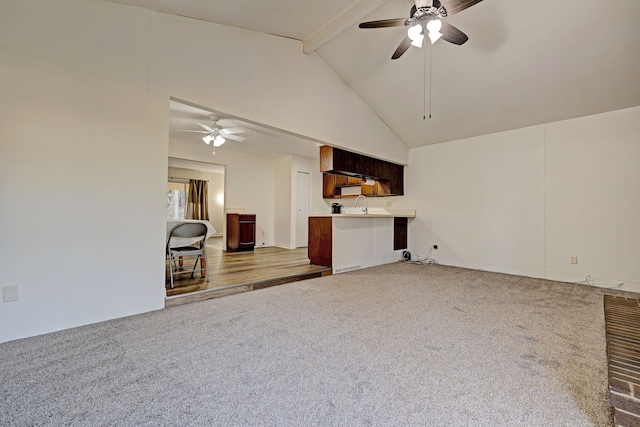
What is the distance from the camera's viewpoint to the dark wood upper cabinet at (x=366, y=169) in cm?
468

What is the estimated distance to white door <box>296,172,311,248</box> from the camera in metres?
7.57

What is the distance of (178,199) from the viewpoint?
10.2 metres

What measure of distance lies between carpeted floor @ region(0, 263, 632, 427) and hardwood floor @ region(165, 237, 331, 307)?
0.25 metres

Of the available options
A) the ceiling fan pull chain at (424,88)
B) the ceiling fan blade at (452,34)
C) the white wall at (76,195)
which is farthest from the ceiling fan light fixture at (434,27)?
the white wall at (76,195)

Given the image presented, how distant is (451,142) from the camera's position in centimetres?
538

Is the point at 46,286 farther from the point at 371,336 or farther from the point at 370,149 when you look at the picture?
the point at 370,149

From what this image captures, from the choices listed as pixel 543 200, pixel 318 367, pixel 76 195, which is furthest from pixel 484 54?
pixel 76 195

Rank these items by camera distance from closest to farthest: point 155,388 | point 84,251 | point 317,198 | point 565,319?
1. point 155,388
2. point 84,251
3. point 565,319
4. point 317,198

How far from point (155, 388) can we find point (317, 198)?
6873 mm

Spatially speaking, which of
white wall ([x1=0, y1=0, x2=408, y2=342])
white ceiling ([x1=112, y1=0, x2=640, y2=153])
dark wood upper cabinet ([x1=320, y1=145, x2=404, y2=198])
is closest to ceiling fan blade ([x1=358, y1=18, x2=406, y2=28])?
white ceiling ([x1=112, y1=0, x2=640, y2=153])

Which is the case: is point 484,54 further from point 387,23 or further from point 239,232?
point 239,232

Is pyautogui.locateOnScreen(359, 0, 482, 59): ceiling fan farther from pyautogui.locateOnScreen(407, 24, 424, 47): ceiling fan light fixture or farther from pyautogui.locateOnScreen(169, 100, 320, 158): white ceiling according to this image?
pyautogui.locateOnScreen(169, 100, 320, 158): white ceiling

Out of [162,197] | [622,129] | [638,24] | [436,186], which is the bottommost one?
[162,197]

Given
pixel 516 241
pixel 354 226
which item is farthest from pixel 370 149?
pixel 516 241
